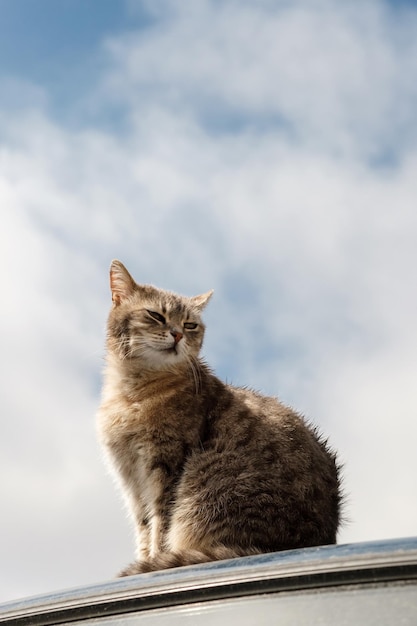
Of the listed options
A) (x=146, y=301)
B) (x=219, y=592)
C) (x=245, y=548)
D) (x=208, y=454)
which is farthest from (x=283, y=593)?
(x=146, y=301)

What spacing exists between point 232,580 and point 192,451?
294cm

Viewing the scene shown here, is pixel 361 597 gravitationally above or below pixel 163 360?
below

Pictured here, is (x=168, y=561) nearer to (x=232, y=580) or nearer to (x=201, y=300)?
(x=232, y=580)

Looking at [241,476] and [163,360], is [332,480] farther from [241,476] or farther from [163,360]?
[163,360]

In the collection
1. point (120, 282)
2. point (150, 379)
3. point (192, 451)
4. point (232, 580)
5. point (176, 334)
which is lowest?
point (232, 580)

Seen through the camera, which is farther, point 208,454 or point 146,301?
point 146,301

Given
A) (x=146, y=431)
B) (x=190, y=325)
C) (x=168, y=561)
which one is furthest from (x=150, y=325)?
(x=168, y=561)

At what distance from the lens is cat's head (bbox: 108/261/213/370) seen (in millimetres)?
5480

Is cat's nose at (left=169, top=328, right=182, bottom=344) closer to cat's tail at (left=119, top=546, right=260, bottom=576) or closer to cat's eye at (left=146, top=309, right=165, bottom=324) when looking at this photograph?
cat's eye at (left=146, top=309, right=165, bottom=324)

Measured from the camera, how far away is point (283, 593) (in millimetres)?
1870

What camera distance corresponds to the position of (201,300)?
6.16m

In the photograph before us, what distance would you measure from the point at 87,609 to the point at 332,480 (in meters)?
→ 2.93

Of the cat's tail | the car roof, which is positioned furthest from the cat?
the car roof

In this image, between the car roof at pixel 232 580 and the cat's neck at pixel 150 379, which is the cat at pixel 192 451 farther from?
the car roof at pixel 232 580
